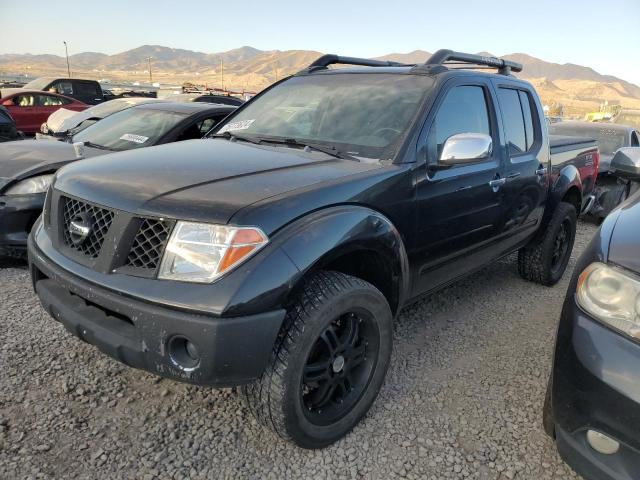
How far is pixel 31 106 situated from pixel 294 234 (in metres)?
13.7

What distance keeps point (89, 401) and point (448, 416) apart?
184 centimetres

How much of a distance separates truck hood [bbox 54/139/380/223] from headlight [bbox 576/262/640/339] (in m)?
1.13

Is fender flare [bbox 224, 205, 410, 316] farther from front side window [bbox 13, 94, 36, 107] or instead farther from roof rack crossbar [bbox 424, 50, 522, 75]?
front side window [bbox 13, 94, 36, 107]

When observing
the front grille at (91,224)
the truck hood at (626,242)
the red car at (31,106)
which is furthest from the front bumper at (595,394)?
the red car at (31,106)

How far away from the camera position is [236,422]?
2.45 meters

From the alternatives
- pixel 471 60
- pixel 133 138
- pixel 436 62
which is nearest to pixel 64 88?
pixel 133 138

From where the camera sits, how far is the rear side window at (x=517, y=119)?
363 cm

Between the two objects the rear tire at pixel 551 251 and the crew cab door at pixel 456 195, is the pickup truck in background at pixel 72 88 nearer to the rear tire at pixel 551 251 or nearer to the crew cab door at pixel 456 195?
the rear tire at pixel 551 251

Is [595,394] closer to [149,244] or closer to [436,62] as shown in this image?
[149,244]

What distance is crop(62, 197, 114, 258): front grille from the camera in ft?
A: 6.93

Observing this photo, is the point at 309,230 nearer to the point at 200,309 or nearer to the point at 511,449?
the point at 200,309

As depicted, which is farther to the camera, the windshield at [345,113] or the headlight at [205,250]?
the windshield at [345,113]

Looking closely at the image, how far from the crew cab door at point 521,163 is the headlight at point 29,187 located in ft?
11.5

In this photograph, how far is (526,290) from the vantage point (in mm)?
4535
